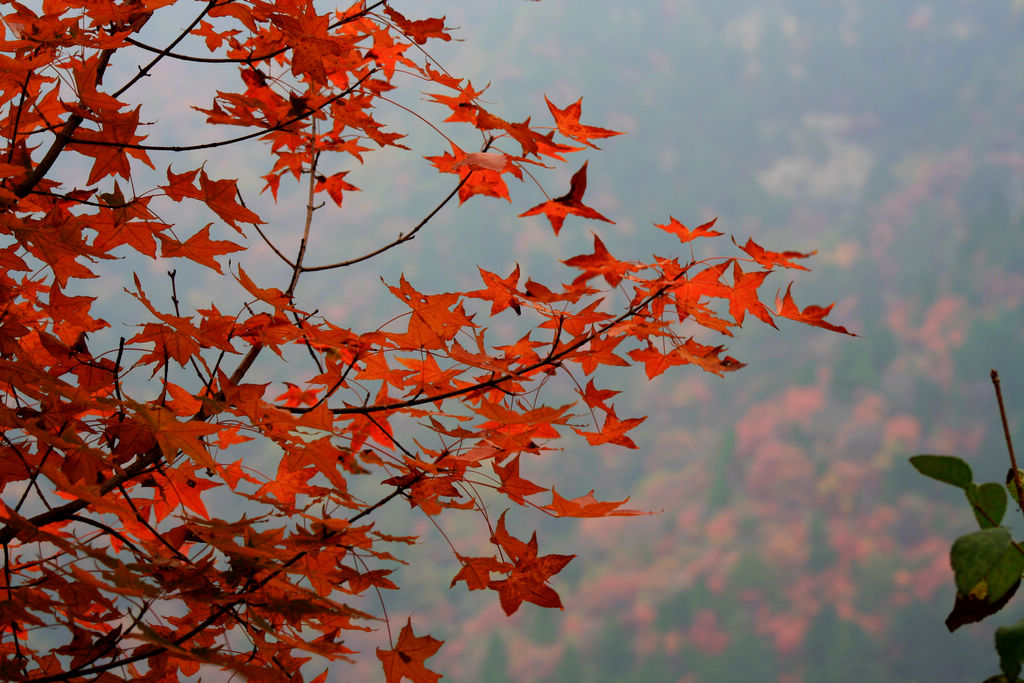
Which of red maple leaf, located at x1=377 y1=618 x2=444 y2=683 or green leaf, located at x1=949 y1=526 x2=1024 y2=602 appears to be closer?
green leaf, located at x1=949 y1=526 x2=1024 y2=602

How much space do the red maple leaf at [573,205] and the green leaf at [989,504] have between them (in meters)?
0.60

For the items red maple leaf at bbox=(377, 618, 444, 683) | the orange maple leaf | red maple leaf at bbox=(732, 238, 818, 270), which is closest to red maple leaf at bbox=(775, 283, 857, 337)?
red maple leaf at bbox=(732, 238, 818, 270)

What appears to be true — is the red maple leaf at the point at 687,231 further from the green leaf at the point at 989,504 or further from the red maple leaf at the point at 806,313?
the green leaf at the point at 989,504

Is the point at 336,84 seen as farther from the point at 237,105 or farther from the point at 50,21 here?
the point at 50,21

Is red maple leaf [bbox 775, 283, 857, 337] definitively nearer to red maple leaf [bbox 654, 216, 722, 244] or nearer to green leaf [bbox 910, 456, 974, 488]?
red maple leaf [bbox 654, 216, 722, 244]

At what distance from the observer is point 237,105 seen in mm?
1215

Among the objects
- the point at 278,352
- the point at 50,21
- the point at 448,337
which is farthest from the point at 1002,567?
the point at 50,21

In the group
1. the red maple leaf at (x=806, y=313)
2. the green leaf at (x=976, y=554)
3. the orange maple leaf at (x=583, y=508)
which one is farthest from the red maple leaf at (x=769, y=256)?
the green leaf at (x=976, y=554)

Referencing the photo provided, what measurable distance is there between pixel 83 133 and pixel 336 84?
0.60 m

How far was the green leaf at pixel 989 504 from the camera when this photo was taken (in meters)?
0.44

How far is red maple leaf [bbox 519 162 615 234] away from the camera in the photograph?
0.97m


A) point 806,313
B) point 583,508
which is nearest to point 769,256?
point 806,313

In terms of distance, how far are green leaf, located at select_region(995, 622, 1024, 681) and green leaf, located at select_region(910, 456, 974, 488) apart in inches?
2.9

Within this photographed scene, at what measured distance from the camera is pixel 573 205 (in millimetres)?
996
